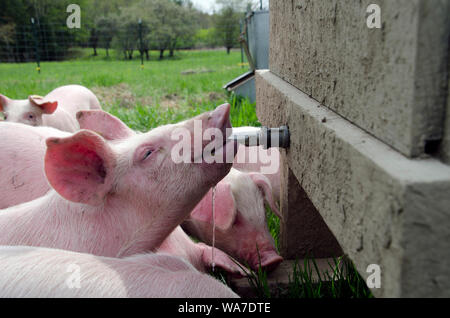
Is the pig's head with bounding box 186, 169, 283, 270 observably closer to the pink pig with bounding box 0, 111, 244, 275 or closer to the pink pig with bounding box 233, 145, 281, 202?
the pink pig with bounding box 0, 111, 244, 275

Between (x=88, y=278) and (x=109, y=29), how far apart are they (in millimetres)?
18728

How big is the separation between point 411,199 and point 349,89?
55cm

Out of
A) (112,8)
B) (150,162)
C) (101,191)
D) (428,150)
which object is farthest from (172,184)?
(112,8)

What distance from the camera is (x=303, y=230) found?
94.7 inches

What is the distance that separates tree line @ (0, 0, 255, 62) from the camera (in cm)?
1995

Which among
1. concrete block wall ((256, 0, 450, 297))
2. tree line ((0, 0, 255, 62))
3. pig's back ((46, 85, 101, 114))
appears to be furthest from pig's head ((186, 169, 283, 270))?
tree line ((0, 0, 255, 62))

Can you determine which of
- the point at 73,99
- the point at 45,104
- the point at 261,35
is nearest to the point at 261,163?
the point at 45,104

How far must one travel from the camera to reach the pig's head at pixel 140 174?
1771 mm

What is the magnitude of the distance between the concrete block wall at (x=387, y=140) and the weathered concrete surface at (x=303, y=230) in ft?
2.40

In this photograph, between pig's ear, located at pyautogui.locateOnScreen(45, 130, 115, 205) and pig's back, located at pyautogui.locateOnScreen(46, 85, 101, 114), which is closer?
pig's ear, located at pyautogui.locateOnScreen(45, 130, 115, 205)

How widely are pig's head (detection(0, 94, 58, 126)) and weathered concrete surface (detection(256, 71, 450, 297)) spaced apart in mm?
3739

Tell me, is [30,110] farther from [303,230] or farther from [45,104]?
[303,230]

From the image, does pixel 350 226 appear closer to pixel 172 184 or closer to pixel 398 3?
pixel 398 3
